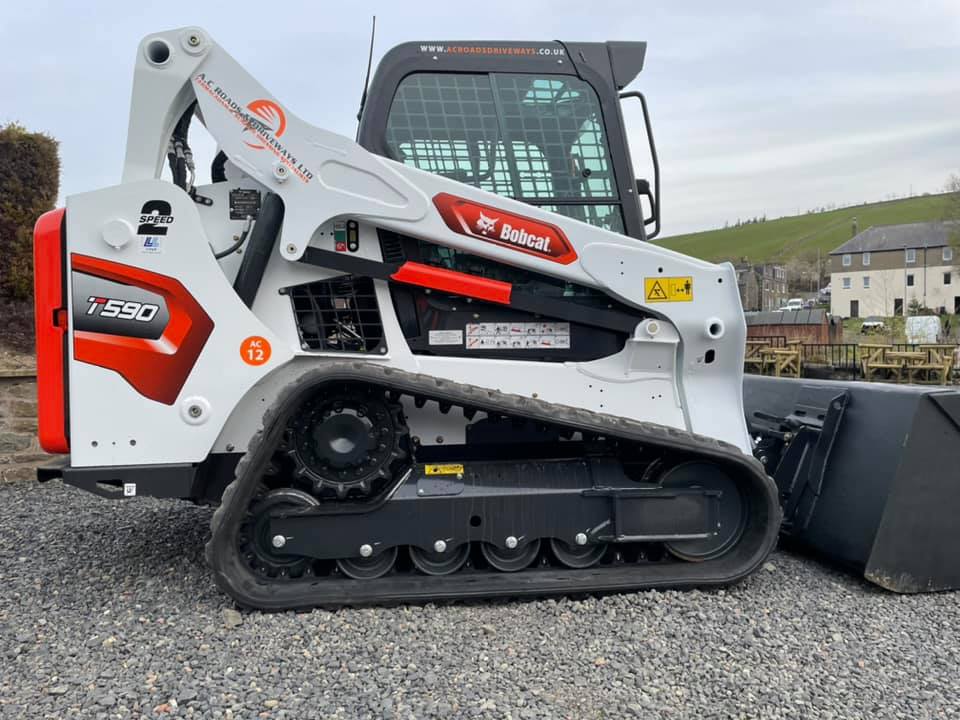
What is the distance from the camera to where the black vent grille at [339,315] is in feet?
13.6

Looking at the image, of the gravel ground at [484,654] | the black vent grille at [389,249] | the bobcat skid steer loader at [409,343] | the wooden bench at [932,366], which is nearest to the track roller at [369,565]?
the bobcat skid steer loader at [409,343]

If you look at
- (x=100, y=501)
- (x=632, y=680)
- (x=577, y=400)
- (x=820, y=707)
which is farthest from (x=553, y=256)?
(x=100, y=501)

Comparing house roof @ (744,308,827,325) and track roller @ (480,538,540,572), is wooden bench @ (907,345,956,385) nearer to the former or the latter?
house roof @ (744,308,827,325)

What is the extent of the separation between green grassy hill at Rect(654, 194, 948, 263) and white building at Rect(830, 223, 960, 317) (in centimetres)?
1152

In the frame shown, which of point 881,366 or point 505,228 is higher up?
point 505,228

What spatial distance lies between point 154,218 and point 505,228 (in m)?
1.71

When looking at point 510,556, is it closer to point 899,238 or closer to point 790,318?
point 790,318

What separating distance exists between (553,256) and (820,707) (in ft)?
7.61

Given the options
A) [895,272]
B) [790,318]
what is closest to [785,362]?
[790,318]

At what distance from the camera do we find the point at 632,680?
10.2 feet

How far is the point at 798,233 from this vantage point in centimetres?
10456

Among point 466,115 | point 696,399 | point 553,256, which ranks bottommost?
point 696,399

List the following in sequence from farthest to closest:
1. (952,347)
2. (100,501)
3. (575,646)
Answer: (952,347) → (100,501) → (575,646)

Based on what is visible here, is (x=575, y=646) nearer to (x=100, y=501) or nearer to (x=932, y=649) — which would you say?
(x=932, y=649)
